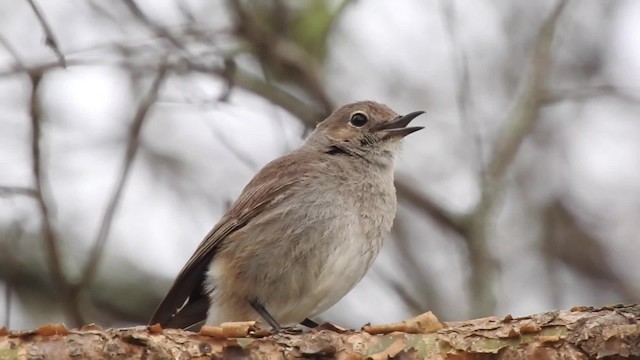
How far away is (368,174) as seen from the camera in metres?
6.58

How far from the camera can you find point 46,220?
6051mm

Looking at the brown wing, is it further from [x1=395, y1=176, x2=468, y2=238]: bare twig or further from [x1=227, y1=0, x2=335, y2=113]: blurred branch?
[x1=227, y1=0, x2=335, y2=113]: blurred branch

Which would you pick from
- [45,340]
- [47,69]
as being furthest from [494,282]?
[45,340]

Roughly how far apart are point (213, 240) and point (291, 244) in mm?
636

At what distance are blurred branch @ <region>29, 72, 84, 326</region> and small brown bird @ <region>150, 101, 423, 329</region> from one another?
61cm

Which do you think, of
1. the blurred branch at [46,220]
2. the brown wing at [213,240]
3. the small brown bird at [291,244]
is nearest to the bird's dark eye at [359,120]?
the small brown bird at [291,244]

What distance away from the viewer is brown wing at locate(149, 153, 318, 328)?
6332 millimetres

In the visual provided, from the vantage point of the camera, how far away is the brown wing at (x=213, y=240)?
6332 mm

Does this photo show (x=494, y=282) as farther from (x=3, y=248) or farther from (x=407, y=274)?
(x=3, y=248)

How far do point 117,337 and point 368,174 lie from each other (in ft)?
9.56

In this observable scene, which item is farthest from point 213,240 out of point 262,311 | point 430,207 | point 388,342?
point 388,342

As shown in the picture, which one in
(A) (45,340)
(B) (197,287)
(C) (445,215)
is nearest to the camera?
(A) (45,340)

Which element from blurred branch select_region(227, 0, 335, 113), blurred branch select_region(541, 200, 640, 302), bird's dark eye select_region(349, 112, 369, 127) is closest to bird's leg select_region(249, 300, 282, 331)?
bird's dark eye select_region(349, 112, 369, 127)

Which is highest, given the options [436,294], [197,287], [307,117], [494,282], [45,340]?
[307,117]
